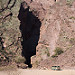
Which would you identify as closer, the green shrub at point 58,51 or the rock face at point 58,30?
the green shrub at point 58,51

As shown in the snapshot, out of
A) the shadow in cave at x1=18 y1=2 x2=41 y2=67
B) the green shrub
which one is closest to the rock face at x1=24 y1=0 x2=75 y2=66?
the green shrub

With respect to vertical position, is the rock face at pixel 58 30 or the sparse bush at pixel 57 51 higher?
the rock face at pixel 58 30

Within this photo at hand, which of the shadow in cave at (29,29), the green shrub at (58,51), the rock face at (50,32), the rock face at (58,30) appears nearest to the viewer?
the green shrub at (58,51)

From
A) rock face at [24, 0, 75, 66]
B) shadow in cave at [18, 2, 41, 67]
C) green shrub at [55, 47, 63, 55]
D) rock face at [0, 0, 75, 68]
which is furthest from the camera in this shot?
shadow in cave at [18, 2, 41, 67]

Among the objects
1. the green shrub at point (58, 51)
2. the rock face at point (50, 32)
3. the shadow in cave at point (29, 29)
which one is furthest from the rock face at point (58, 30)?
the shadow in cave at point (29, 29)

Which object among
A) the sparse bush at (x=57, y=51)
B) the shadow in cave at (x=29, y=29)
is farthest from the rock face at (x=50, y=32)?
the sparse bush at (x=57, y=51)

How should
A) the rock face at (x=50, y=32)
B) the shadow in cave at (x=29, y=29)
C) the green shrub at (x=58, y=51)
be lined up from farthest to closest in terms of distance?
the shadow in cave at (x=29, y=29), the rock face at (x=50, y=32), the green shrub at (x=58, y=51)

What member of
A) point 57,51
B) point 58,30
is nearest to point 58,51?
point 57,51

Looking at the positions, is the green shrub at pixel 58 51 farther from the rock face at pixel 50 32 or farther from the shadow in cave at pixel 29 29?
the shadow in cave at pixel 29 29

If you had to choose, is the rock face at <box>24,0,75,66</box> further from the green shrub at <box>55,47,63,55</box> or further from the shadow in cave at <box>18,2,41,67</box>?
the shadow in cave at <box>18,2,41,67</box>
